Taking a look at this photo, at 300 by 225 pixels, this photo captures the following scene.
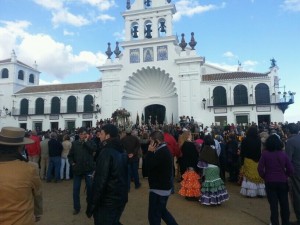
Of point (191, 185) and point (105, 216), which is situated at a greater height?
point (105, 216)

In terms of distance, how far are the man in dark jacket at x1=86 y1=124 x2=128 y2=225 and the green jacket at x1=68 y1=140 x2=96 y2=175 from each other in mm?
2565

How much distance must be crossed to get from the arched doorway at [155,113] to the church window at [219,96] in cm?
512

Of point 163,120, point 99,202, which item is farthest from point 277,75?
point 99,202

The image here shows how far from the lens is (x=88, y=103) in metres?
28.5

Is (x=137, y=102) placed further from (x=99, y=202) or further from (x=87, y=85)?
(x=99, y=202)

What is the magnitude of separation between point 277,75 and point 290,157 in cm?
2172

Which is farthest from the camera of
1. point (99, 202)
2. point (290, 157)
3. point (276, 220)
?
point (290, 157)

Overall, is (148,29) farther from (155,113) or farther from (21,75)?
(21,75)

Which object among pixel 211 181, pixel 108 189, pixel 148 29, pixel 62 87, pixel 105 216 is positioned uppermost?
pixel 148 29

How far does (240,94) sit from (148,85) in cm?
904

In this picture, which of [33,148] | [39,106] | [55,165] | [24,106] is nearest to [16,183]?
[55,165]

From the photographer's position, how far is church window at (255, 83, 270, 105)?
24062 millimetres

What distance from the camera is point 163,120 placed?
26656mm

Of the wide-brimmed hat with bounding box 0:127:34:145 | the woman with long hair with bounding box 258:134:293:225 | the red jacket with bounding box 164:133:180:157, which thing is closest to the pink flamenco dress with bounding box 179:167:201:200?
the red jacket with bounding box 164:133:180:157
